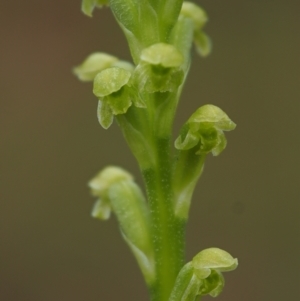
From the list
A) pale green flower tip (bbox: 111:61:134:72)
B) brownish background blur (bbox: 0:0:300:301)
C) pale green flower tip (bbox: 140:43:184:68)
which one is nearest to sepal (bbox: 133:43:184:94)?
pale green flower tip (bbox: 140:43:184:68)

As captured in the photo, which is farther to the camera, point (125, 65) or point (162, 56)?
point (125, 65)

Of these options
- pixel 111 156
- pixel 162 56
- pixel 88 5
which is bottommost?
pixel 111 156

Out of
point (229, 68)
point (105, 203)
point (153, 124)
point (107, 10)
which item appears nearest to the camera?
point (153, 124)

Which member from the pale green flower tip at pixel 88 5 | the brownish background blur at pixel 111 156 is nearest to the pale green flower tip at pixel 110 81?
the pale green flower tip at pixel 88 5

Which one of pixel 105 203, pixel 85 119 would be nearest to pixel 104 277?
pixel 85 119

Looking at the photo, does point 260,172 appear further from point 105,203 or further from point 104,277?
point 105,203

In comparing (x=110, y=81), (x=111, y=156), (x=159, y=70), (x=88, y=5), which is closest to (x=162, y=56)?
(x=159, y=70)

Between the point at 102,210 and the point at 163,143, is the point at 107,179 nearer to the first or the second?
the point at 102,210
